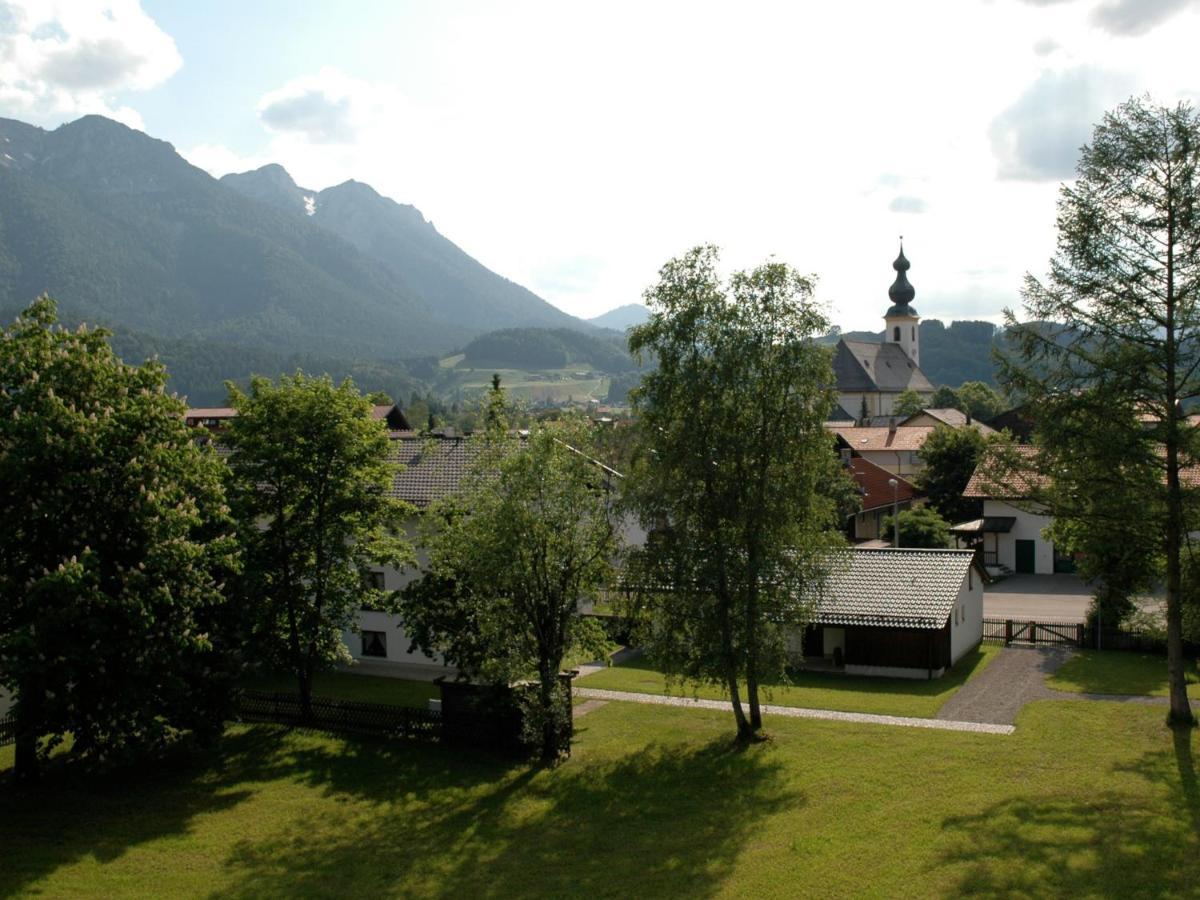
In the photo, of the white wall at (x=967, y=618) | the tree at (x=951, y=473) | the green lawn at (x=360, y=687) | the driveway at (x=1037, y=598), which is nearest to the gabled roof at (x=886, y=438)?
the tree at (x=951, y=473)

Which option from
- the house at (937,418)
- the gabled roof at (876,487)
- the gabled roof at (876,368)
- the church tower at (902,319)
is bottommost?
the gabled roof at (876,487)

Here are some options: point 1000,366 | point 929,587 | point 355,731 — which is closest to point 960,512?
point 929,587

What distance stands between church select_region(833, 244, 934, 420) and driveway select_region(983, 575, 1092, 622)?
263ft

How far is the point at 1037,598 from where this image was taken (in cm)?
4428

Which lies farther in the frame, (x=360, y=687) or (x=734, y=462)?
(x=360, y=687)

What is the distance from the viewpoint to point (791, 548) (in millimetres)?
22953

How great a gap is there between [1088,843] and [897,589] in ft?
52.2

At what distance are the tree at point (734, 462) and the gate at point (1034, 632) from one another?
15.7 m

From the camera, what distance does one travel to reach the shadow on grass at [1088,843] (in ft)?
48.4

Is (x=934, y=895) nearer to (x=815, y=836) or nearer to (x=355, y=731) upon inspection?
(x=815, y=836)

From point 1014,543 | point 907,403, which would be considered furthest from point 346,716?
point 907,403

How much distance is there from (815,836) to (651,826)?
327 centimetres

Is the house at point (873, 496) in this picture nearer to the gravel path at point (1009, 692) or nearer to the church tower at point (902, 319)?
the gravel path at point (1009, 692)

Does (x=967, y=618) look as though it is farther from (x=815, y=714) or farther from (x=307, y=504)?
(x=307, y=504)
